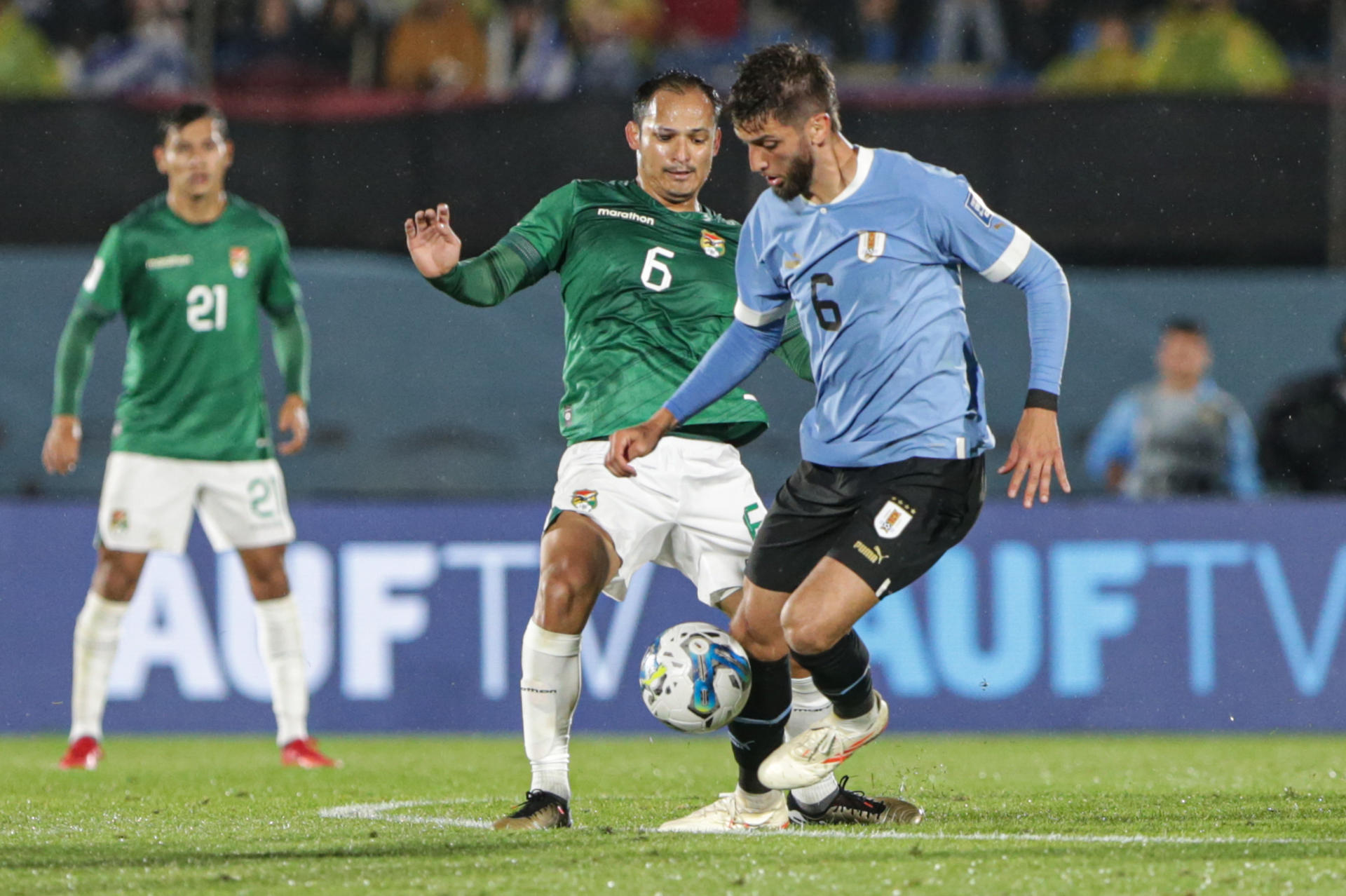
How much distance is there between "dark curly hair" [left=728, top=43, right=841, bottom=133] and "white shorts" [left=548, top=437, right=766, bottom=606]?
1040 mm

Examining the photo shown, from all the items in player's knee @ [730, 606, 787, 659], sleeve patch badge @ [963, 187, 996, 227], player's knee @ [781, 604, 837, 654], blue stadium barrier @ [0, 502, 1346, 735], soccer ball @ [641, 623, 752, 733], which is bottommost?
blue stadium barrier @ [0, 502, 1346, 735]

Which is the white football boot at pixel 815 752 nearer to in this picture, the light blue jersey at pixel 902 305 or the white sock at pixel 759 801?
the white sock at pixel 759 801

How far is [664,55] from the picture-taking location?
33.4ft

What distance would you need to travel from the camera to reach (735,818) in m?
5.30

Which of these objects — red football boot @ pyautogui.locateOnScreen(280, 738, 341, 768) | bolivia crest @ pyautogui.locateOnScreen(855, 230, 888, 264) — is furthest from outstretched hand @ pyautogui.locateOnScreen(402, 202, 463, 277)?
red football boot @ pyautogui.locateOnScreen(280, 738, 341, 768)

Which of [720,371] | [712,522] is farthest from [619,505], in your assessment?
[720,371]

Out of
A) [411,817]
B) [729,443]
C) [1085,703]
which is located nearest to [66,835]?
[411,817]

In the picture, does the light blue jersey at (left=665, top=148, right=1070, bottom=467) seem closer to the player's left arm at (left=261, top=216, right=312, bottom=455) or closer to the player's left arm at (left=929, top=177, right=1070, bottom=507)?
the player's left arm at (left=929, top=177, right=1070, bottom=507)

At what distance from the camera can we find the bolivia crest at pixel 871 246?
4922 mm

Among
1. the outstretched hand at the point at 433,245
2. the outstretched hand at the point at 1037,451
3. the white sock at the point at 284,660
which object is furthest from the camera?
the white sock at the point at 284,660

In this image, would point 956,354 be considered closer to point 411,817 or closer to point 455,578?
point 411,817

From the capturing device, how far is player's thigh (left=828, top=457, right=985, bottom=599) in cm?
485

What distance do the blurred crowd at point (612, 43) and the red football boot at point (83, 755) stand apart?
3658 mm

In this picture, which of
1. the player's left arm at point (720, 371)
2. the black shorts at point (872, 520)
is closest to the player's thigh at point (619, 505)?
the player's left arm at point (720, 371)
